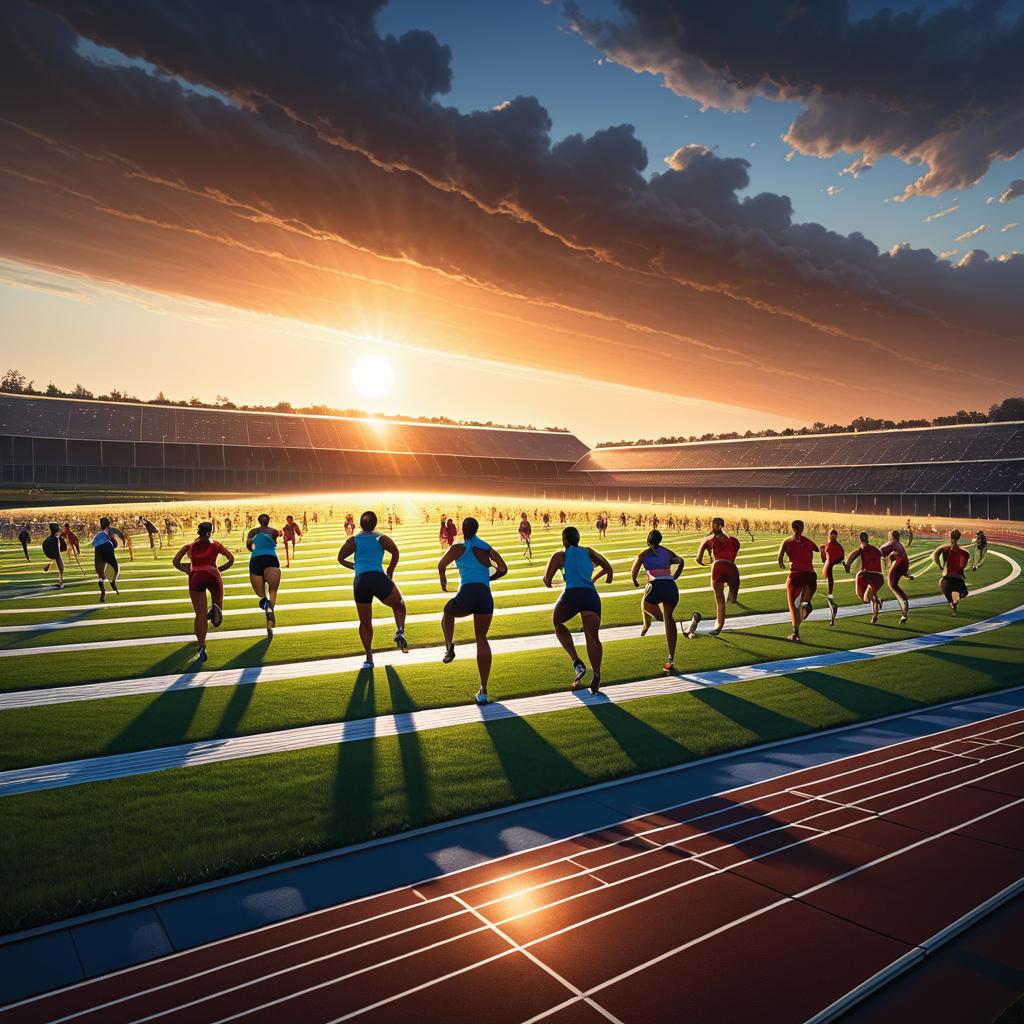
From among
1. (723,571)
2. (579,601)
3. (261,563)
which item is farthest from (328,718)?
(723,571)

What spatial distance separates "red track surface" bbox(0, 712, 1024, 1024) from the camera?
3754 millimetres

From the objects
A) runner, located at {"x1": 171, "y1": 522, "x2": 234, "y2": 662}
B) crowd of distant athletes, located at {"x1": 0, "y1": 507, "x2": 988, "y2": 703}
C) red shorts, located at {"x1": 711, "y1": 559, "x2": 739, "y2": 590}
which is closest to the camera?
crowd of distant athletes, located at {"x1": 0, "y1": 507, "x2": 988, "y2": 703}

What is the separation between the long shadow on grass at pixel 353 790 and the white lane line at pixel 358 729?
0.97ft

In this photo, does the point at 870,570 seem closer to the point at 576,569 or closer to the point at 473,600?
the point at 576,569

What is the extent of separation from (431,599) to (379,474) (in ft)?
211

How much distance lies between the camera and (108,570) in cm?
1909

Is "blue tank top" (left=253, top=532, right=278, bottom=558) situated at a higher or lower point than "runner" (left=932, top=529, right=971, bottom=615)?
higher

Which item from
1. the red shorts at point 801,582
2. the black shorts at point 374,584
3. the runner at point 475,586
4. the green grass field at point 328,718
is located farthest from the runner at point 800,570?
the black shorts at point 374,584

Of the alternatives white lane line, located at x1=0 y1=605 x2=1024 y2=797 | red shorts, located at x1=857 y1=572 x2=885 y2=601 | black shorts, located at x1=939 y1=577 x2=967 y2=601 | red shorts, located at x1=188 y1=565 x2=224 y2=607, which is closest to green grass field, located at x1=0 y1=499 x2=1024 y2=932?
white lane line, located at x1=0 y1=605 x2=1024 y2=797

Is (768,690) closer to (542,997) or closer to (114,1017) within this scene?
(542,997)

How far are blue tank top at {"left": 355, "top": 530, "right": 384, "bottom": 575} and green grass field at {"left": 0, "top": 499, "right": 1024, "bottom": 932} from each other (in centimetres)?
169

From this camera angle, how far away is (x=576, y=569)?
9.45 meters

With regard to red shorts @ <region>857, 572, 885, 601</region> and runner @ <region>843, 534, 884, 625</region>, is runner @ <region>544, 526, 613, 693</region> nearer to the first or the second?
runner @ <region>843, 534, 884, 625</region>

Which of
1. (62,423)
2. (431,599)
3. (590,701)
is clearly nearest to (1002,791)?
(590,701)
